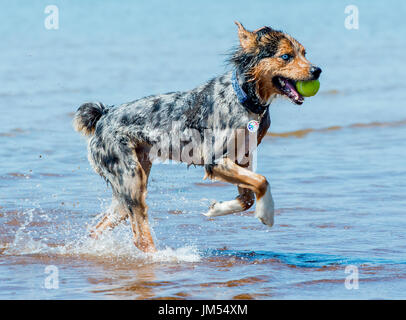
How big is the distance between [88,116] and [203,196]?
255cm

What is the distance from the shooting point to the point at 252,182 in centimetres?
660

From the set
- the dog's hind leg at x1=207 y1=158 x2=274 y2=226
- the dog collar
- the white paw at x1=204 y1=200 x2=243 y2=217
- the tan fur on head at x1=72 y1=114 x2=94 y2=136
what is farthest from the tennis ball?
the tan fur on head at x1=72 y1=114 x2=94 y2=136

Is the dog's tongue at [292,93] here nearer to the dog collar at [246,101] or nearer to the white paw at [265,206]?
the dog collar at [246,101]

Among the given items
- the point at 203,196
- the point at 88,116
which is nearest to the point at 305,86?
the point at 88,116

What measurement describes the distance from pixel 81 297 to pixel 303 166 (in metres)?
5.53

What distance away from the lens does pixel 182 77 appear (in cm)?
1841

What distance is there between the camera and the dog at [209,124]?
675cm

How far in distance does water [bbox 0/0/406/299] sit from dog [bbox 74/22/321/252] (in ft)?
1.14

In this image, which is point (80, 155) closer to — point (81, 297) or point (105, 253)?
point (105, 253)

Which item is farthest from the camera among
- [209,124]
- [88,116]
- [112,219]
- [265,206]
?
[112,219]

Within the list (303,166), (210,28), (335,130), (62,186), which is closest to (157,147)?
(62,186)

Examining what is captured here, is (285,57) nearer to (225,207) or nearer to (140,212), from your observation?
(225,207)
